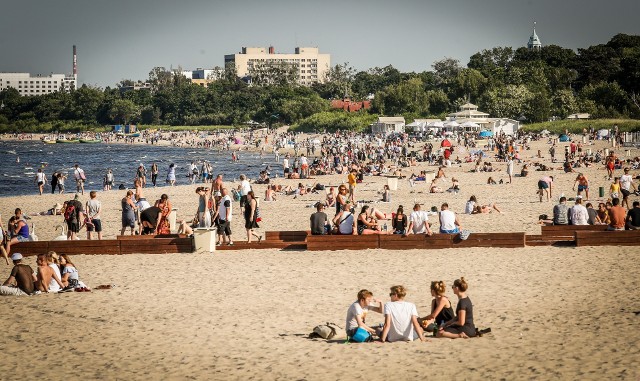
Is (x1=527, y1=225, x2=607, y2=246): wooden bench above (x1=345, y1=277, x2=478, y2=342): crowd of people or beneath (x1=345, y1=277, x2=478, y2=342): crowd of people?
above

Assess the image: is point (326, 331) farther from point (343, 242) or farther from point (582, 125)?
point (582, 125)

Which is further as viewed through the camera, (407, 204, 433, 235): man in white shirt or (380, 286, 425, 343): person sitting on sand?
(407, 204, 433, 235): man in white shirt

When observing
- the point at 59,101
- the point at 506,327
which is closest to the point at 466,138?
the point at 506,327

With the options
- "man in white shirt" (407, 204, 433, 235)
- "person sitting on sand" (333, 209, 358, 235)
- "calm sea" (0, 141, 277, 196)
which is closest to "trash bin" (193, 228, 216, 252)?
"person sitting on sand" (333, 209, 358, 235)

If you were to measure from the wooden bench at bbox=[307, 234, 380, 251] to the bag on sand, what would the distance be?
6.49 m

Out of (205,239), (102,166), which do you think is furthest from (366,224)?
(102,166)

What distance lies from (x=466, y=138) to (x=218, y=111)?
73956mm

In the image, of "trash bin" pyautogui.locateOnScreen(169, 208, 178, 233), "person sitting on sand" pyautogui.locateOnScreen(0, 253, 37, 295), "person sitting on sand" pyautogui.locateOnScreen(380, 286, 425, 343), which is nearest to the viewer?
"person sitting on sand" pyautogui.locateOnScreen(380, 286, 425, 343)

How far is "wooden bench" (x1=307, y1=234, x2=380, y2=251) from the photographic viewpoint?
17.0m

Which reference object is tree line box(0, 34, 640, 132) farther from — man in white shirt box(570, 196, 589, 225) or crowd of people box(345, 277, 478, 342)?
crowd of people box(345, 277, 478, 342)

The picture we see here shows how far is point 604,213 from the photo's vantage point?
1911cm

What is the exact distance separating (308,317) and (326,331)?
1297 mm

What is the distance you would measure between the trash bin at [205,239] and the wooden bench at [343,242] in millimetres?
2026

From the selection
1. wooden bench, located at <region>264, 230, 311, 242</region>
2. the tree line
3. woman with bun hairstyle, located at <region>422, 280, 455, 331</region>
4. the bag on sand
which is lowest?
the bag on sand
